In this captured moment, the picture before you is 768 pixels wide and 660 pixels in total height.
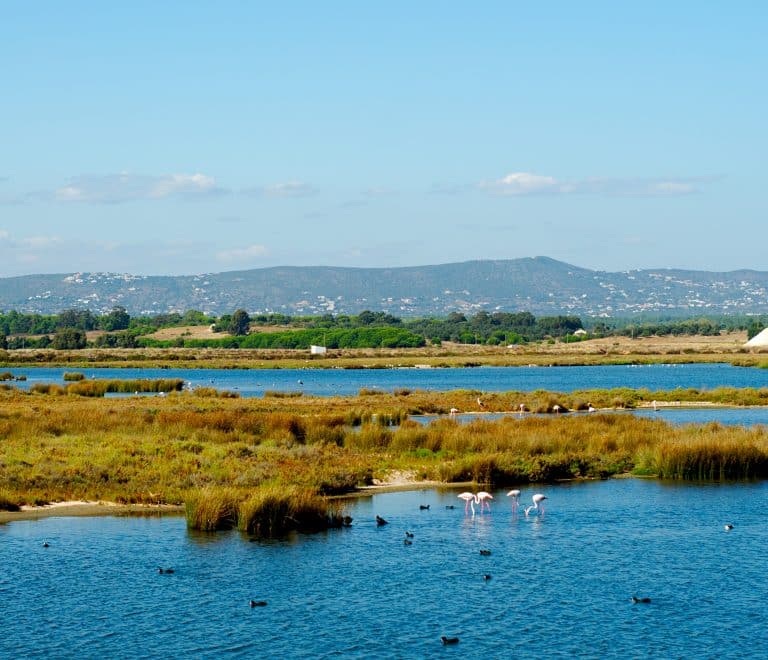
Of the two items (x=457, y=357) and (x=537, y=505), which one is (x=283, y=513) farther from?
(x=457, y=357)

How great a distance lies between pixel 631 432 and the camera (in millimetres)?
38031

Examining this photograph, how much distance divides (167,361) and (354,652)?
13020 centimetres

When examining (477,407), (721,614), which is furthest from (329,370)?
(721,614)

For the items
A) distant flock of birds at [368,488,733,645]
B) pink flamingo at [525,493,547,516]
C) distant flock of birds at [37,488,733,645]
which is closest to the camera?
distant flock of birds at [37,488,733,645]

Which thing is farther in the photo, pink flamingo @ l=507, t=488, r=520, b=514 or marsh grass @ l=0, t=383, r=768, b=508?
marsh grass @ l=0, t=383, r=768, b=508

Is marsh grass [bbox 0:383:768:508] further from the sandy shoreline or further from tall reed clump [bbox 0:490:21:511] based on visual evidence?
the sandy shoreline

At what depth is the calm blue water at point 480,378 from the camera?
3228 inches

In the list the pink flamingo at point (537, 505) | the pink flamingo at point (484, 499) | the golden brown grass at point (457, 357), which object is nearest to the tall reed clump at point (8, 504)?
the pink flamingo at point (484, 499)

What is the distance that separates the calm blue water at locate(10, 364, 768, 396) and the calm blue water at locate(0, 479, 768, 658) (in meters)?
50.6

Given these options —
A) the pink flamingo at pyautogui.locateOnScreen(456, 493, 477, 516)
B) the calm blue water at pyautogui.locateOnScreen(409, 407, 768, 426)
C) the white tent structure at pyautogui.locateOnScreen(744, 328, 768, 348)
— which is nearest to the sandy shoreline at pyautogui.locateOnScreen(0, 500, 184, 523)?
the pink flamingo at pyautogui.locateOnScreen(456, 493, 477, 516)

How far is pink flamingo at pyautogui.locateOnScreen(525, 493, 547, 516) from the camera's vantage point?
86.7 ft

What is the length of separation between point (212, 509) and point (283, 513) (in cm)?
157

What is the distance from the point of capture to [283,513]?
2464 cm

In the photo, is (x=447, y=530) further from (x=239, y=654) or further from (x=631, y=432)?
(x=631, y=432)
